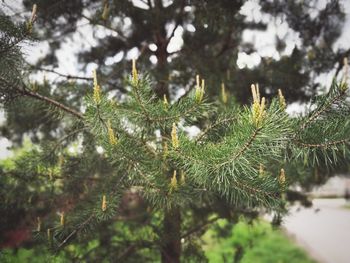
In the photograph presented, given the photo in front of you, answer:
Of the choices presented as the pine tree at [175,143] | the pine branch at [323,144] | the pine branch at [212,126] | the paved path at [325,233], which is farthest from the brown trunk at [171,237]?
the pine branch at [323,144]

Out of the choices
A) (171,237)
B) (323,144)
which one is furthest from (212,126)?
(171,237)

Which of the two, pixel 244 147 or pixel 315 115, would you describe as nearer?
pixel 244 147

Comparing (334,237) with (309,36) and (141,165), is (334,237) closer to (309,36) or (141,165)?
(309,36)

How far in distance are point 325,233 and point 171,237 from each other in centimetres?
751

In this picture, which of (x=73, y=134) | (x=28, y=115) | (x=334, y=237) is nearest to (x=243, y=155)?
(x=73, y=134)

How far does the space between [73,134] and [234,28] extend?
9.38 feet

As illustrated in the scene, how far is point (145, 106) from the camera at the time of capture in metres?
2.02

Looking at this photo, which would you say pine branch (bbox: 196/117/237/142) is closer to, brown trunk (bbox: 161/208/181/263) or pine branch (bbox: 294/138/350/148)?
pine branch (bbox: 294/138/350/148)

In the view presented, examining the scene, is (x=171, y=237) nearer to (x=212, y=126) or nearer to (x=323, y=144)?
(x=212, y=126)

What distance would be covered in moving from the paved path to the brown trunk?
2.03 meters

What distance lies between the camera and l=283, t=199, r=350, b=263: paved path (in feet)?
23.8

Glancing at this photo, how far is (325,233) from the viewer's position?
31.2 feet

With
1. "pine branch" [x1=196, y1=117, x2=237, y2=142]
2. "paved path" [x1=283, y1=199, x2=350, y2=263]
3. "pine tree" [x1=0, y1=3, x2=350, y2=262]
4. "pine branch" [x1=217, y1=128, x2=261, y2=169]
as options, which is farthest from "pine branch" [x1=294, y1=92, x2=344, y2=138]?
"paved path" [x1=283, y1=199, x2=350, y2=263]

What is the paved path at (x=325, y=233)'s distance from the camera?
7.25 metres
